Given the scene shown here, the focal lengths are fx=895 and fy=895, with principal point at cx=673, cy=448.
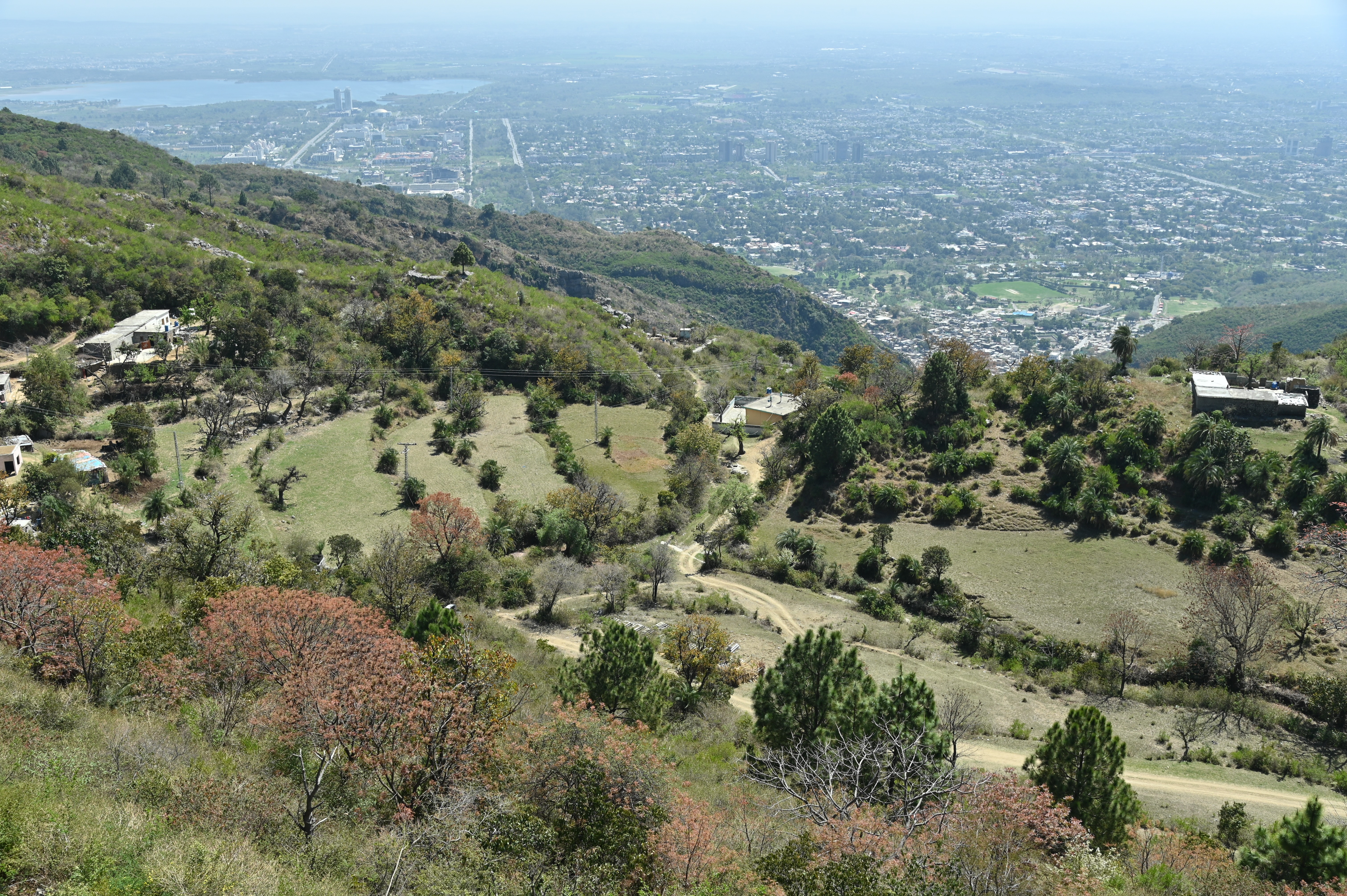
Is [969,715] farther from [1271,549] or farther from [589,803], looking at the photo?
[1271,549]

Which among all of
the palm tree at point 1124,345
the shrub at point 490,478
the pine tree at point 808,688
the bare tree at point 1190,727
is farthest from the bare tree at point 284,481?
the palm tree at point 1124,345

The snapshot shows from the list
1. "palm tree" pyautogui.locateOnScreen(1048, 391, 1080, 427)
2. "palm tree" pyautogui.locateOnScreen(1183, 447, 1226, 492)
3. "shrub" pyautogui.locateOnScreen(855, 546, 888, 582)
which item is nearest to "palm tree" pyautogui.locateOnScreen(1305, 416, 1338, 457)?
"palm tree" pyautogui.locateOnScreen(1183, 447, 1226, 492)

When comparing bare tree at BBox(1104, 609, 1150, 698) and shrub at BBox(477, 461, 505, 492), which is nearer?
bare tree at BBox(1104, 609, 1150, 698)

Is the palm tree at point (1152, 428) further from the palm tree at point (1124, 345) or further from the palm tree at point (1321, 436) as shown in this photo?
the palm tree at point (1124, 345)

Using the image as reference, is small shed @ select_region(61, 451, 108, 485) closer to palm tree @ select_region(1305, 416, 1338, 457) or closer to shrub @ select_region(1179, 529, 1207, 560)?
shrub @ select_region(1179, 529, 1207, 560)

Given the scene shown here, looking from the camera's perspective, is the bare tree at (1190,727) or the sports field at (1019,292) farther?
the sports field at (1019,292)

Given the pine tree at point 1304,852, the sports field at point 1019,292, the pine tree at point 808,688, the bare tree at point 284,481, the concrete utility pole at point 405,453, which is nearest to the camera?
the pine tree at point 1304,852
